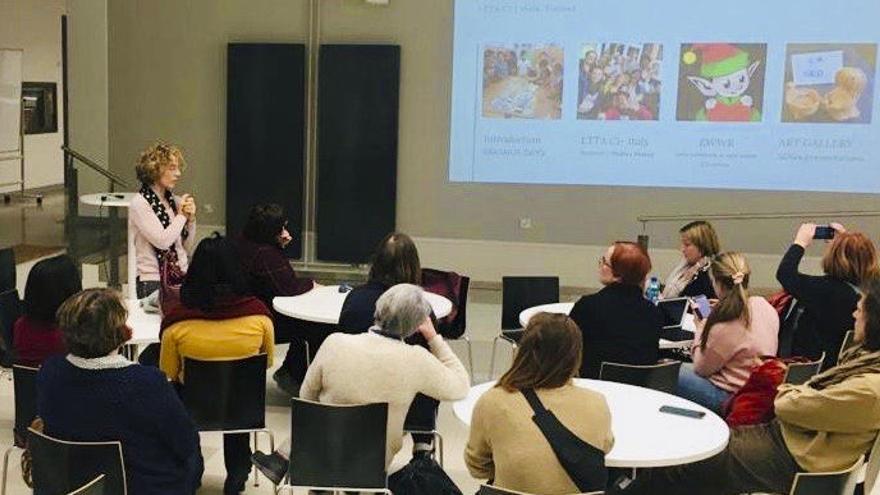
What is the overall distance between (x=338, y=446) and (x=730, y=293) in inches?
74.2

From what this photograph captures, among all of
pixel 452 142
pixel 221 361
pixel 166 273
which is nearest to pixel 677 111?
pixel 452 142

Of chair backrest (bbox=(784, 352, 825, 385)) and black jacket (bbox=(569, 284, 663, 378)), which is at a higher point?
black jacket (bbox=(569, 284, 663, 378))

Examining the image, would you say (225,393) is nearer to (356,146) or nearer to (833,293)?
(833,293)

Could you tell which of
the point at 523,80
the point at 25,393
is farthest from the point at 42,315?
the point at 523,80

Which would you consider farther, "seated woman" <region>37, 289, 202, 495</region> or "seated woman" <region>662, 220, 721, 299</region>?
"seated woman" <region>662, 220, 721, 299</region>

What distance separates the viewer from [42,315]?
3.96 metres

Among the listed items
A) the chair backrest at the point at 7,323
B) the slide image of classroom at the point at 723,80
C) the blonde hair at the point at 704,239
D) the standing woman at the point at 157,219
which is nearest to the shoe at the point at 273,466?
the chair backrest at the point at 7,323

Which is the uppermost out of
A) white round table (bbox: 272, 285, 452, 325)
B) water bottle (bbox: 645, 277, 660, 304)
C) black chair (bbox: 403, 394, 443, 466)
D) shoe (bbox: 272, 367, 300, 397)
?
water bottle (bbox: 645, 277, 660, 304)

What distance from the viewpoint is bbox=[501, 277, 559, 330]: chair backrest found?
5547 millimetres

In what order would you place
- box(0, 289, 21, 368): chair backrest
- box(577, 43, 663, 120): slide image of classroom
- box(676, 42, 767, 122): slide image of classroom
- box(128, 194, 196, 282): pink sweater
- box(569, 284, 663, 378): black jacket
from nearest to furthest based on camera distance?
box(569, 284, 663, 378): black jacket → box(0, 289, 21, 368): chair backrest → box(128, 194, 196, 282): pink sweater → box(676, 42, 767, 122): slide image of classroom → box(577, 43, 663, 120): slide image of classroom

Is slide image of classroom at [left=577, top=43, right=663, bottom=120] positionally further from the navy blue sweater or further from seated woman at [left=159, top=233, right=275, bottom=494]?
the navy blue sweater

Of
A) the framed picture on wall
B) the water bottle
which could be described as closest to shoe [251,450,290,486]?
the water bottle

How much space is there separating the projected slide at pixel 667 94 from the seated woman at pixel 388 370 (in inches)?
215

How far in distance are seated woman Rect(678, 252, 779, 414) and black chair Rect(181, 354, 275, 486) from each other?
6.18 feet
